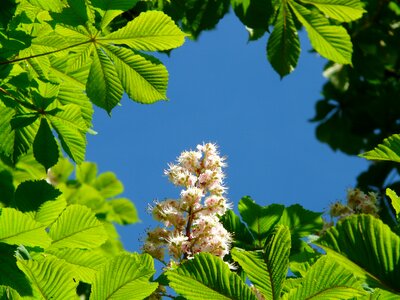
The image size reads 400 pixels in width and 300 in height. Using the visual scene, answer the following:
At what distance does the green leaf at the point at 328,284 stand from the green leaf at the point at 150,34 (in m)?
1.01

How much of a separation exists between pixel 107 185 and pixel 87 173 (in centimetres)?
19

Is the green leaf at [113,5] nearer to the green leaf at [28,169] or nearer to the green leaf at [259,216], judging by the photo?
the green leaf at [259,216]

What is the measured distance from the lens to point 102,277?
1.10m

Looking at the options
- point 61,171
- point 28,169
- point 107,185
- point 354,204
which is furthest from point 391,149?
point 107,185

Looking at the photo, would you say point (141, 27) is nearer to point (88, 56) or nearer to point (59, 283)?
point (88, 56)

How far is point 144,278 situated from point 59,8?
0.93 m

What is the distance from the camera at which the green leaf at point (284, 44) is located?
8.58 ft

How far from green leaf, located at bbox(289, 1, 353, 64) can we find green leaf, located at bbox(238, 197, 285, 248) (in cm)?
85

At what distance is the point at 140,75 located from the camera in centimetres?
192

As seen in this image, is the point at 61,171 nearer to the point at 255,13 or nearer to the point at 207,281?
the point at 255,13

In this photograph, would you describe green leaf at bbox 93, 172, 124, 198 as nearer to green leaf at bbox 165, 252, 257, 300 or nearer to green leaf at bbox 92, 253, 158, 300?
green leaf at bbox 92, 253, 158, 300

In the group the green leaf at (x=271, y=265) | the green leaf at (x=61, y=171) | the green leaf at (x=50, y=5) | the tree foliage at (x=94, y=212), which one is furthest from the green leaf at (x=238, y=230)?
the green leaf at (x=61, y=171)

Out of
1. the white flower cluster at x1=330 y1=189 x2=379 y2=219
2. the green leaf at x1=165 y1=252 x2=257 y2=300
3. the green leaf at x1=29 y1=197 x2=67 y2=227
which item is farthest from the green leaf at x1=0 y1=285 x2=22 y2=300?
the white flower cluster at x1=330 y1=189 x2=379 y2=219

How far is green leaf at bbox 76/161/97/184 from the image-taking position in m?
5.03
